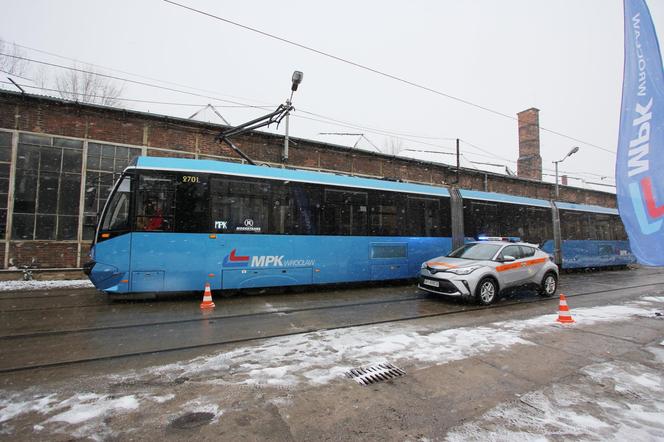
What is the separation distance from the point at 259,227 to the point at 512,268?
6859 millimetres

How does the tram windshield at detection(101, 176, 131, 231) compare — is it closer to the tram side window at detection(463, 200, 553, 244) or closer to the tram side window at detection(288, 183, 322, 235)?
the tram side window at detection(288, 183, 322, 235)

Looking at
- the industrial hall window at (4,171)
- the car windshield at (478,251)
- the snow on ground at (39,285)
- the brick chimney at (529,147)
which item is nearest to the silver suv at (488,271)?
the car windshield at (478,251)

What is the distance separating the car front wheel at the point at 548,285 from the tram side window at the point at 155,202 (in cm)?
1023

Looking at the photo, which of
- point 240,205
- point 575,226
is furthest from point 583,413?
point 575,226

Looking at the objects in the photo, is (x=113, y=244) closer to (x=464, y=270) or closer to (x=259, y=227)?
(x=259, y=227)

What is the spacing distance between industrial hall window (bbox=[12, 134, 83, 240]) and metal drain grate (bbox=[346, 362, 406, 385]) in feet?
42.4

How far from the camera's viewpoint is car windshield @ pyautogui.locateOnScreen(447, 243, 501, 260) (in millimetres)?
8602

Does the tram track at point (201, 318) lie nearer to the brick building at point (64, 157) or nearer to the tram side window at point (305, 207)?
the tram side window at point (305, 207)

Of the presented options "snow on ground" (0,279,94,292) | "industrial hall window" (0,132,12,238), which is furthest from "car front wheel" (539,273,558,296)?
"industrial hall window" (0,132,12,238)

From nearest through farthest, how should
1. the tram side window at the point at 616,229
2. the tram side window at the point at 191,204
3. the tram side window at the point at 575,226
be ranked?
the tram side window at the point at 191,204, the tram side window at the point at 575,226, the tram side window at the point at 616,229

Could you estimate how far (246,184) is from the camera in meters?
8.35

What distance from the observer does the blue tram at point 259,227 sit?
288 inches

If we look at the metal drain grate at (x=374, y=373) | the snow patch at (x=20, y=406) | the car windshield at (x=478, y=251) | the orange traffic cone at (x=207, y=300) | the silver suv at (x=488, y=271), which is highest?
the car windshield at (x=478, y=251)

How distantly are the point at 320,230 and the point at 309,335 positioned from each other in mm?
4299
